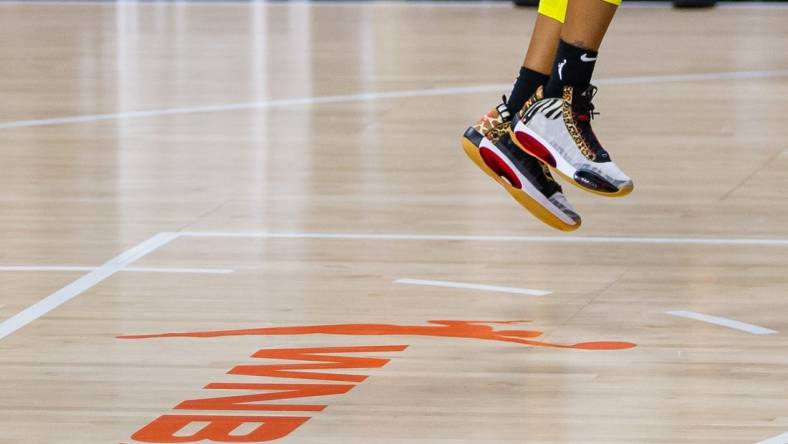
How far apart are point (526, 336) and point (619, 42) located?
5966 mm

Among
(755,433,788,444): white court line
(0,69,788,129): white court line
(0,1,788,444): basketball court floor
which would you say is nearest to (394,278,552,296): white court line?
(0,1,788,444): basketball court floor

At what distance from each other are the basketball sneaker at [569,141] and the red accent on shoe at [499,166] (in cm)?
5

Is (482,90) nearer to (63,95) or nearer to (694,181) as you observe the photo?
(63,95)

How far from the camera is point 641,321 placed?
3.13 metres

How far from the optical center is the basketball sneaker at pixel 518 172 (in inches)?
121

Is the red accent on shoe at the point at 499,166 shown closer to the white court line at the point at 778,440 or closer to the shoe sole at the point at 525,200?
the shoe sole at the point at 525,200

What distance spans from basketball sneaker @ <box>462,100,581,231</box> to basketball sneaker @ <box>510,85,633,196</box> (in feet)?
0.13

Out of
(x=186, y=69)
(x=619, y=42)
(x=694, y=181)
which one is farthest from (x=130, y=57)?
(x=694, y=181)

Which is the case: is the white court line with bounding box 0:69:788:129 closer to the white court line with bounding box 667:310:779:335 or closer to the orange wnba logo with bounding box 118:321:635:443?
the orange wnba logo with bounding box 118:321:635:443

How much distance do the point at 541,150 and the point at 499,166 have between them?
122 millimetres

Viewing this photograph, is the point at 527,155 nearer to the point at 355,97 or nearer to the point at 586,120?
the point at 586,120

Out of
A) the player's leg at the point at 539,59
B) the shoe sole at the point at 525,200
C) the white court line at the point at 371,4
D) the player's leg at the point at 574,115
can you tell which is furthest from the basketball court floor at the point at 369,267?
the white court line at the point at 371,4

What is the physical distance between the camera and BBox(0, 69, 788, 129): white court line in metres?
5.89

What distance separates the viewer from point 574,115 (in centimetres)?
302
